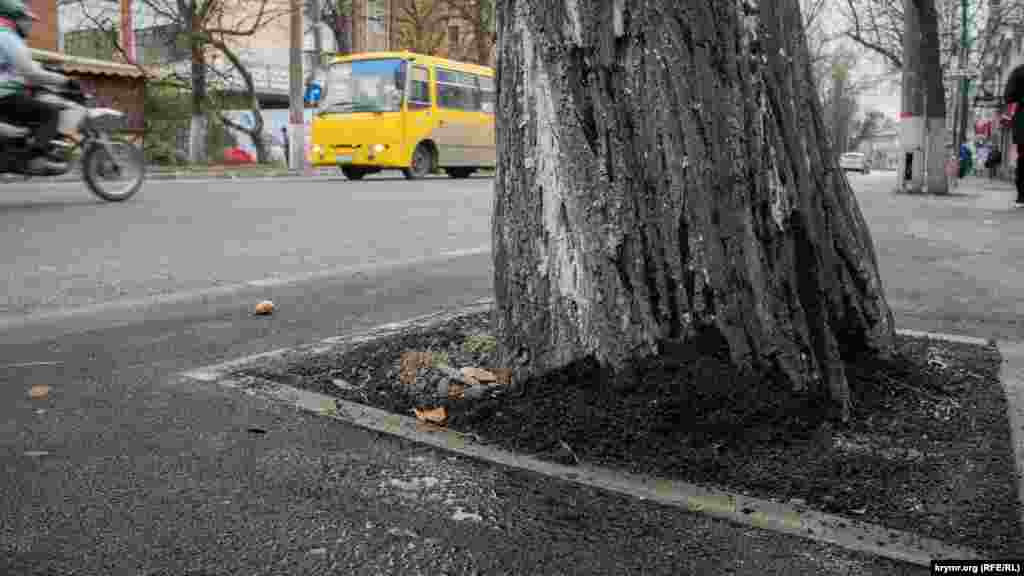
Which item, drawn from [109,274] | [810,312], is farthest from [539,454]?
[109,274]

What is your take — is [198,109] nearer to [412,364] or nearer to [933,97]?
[933,97]

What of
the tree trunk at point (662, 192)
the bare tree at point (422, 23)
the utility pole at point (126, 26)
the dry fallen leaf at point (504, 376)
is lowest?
the dry fallen leaf at point (504, 376)

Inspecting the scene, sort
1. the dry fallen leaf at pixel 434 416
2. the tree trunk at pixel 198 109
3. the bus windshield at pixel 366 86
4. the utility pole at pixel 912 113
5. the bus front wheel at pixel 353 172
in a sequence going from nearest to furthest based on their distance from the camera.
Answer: the dry fallen leaf at pixel 434 416, the utility pole at pixel 912 113, the bus windshield at pixel 366 86, the bus front wheel at pixel 353 172, the tree trunk at pixel 198 109

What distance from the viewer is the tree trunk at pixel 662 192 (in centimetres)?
228

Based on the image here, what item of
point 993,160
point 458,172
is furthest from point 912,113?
point 993,160

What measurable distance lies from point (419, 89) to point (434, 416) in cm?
1837

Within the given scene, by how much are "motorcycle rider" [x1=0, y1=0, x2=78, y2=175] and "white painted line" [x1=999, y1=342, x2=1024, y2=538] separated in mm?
7897

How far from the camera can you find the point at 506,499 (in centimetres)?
201

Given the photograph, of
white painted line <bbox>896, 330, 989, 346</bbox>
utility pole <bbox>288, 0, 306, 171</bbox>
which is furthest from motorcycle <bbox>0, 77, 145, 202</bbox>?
utility pole <bbox>288, 0, 306, 171</bbox>

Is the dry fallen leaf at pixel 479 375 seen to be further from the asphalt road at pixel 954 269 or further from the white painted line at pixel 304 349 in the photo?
the asphalt road at pixel 954 269

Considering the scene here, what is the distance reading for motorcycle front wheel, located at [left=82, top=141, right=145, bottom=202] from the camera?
922 cm

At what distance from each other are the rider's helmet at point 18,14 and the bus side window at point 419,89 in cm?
1190

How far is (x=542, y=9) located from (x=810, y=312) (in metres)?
1.05

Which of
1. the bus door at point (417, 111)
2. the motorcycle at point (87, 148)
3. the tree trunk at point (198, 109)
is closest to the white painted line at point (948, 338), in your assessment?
the motorcycle at point (87, 148)
